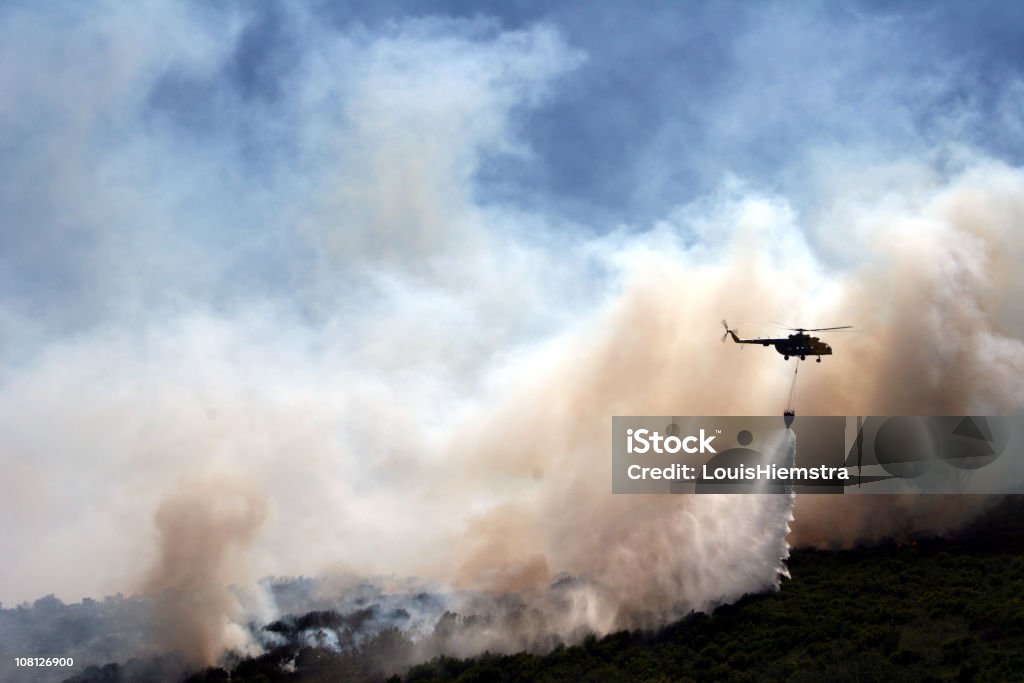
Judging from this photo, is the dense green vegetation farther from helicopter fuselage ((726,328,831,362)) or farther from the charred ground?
helicopter fuselage ((726,328,831,362))

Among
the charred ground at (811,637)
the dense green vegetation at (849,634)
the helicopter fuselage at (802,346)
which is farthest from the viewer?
the helicopter fuselage at (802,346)

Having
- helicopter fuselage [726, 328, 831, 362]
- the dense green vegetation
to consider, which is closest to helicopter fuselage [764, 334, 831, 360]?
helicopter fuselage [726, 328, 831, 362]

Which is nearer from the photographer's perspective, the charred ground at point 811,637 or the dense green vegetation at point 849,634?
the dense green vegetation at point 849,634

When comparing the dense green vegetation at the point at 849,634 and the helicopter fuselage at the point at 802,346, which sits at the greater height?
the helicopter fuselage at the point at 802,346

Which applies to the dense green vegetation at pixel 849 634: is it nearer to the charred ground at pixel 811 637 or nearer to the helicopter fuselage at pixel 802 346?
the charred ground at pixel 811 637

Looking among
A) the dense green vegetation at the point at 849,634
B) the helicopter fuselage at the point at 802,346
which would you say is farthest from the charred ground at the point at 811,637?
the helicopter fuselage at the point at 802,346

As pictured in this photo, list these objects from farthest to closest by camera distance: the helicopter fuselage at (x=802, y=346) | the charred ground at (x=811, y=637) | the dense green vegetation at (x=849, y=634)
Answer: the helicopter fuselage at (x=802, y=346) → the charred ground at (x=811, y=637) → the dense green vegetation at (x=849, y=634)

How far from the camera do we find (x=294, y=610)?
502 feet

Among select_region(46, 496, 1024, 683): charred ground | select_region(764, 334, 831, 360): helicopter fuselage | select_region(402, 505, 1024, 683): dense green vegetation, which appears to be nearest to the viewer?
select_region(402, 505, 1024, 683): dense green vegetation

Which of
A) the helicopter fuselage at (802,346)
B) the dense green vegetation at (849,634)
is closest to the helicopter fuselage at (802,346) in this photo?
the helicopter fuselage at (802,346)

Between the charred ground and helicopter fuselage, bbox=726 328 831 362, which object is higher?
helicopter fuselage, bbox=726 328 831 362

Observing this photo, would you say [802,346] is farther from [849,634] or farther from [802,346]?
[849,634]

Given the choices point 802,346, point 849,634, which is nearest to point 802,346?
point 802,346

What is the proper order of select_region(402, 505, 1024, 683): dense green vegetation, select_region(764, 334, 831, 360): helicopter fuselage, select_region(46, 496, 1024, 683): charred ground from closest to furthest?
1. select_region(402, 505, 1024, 683): dense green vegetation
2. select_region(46, 496, 1024, 683): charred ground
3. select_region(764, 334, 831, 360): helicopter fuselage
